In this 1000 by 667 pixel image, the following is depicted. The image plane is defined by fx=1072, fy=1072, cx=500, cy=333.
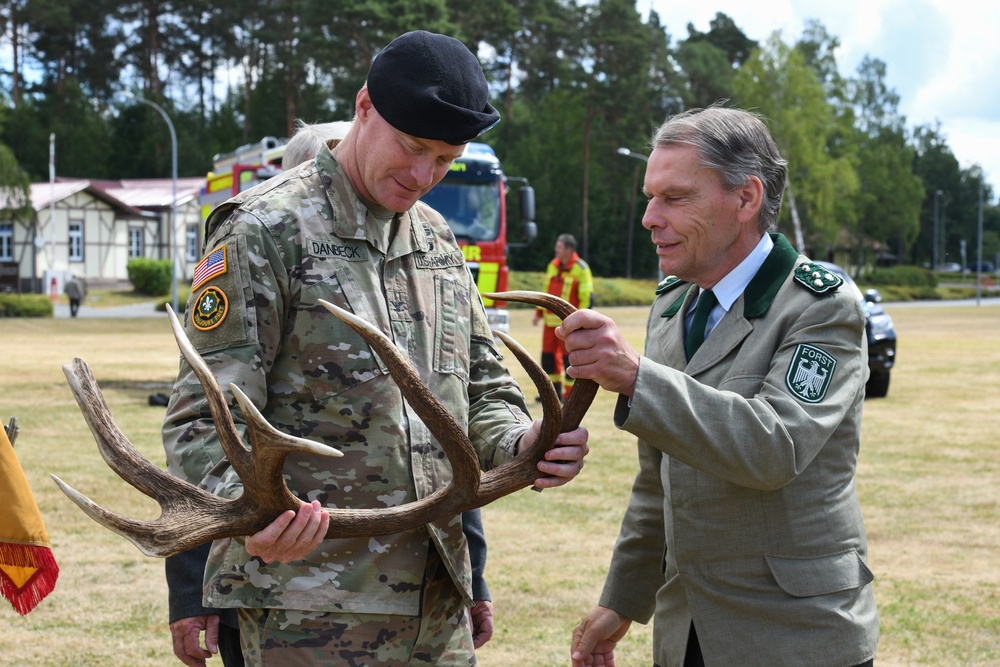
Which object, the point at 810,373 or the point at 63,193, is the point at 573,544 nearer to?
the point at 810,373

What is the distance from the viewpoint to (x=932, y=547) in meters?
6.75

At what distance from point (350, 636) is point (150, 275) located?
146 ft

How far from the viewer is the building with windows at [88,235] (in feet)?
149

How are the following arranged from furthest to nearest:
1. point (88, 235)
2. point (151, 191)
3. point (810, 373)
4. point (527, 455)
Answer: point (151, 191) < point (88, 235) < point (527, 455) < point (810, 373)

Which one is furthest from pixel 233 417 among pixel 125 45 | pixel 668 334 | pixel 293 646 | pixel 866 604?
pixel 125 45

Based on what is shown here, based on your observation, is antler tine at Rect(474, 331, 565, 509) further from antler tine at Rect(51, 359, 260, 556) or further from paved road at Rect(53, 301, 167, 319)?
paved road at Rect(53, 301, 167, 319)

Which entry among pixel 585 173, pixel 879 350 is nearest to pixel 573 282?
pixel 879 350

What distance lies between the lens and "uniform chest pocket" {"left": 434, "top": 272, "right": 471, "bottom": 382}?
253cm

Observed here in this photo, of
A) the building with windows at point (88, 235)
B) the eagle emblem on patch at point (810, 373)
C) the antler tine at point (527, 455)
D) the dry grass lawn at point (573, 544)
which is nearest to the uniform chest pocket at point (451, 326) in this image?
the antler tine at point (527, 455)

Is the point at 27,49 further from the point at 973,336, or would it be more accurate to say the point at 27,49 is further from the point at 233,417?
the point at 233,417

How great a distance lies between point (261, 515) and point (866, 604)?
1.32 metres

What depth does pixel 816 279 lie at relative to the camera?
2348 mm

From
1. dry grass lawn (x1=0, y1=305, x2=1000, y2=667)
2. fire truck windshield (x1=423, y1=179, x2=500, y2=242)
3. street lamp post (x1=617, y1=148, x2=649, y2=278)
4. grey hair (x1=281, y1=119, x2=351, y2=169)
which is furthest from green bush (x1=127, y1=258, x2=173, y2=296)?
grey hair (x1=281, y1=119, x2=351, y2=169)

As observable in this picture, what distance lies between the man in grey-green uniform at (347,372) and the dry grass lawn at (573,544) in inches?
104
